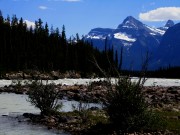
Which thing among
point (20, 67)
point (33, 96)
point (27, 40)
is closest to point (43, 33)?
point (27, 40)

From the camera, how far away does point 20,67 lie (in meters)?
116

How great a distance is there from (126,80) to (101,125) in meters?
2.79

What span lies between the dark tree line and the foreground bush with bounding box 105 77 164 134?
291 ft

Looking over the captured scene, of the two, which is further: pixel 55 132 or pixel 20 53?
pixel 20 53

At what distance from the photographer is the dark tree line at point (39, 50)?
398 ft

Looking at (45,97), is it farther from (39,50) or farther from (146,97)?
(39,50)

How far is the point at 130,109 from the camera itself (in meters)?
19.0

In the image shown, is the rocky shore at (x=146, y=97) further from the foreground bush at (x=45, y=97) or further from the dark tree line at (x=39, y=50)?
the dark tree line at (x=39, y=50)

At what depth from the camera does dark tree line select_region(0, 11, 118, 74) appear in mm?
121312

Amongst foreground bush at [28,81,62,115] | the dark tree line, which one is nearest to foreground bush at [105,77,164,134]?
foreground bush at [28,81,62,115]

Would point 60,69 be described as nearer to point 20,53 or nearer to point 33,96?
point 20,53

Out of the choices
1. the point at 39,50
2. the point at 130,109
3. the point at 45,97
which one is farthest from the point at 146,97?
the point at 39,50

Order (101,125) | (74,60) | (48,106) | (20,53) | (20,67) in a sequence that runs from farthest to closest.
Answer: (74,60)
(20,53)
(20,67)
(48,106)
(101,125)

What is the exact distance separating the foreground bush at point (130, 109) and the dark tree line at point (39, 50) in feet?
291
